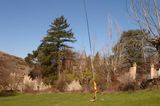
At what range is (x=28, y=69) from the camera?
149ft

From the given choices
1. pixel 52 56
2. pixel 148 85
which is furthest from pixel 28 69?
pixel 148 85

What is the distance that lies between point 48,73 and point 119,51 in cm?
1081

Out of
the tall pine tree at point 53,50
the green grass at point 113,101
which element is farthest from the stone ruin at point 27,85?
the green grass at point 113,101

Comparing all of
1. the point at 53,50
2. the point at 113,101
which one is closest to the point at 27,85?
the point at 53,50

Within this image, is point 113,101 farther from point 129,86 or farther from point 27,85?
point 27,85

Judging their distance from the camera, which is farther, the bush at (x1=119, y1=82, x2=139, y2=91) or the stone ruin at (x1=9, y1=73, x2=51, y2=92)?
the stone ruin at (x1=9, y1=73, x2=51, y2=92)

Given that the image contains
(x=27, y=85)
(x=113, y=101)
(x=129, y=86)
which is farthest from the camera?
(x=27, y=85)

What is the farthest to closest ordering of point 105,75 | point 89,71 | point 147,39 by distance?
point 89,71
point 105,75
point 147,39

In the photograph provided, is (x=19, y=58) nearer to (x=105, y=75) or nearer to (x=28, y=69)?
(x=28, y=69)

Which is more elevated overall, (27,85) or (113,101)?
(27,85)

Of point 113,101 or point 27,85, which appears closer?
point 113,101

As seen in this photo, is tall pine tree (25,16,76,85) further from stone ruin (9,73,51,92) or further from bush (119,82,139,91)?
bush (119,82,139,91)

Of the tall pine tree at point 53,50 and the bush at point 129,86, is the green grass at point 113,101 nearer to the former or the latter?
the bush at point 129,86

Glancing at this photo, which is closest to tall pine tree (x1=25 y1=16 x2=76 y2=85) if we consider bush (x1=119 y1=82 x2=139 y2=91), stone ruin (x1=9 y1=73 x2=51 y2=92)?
stone ruin (x1=9 y1=73 x2=51 y2=92)
